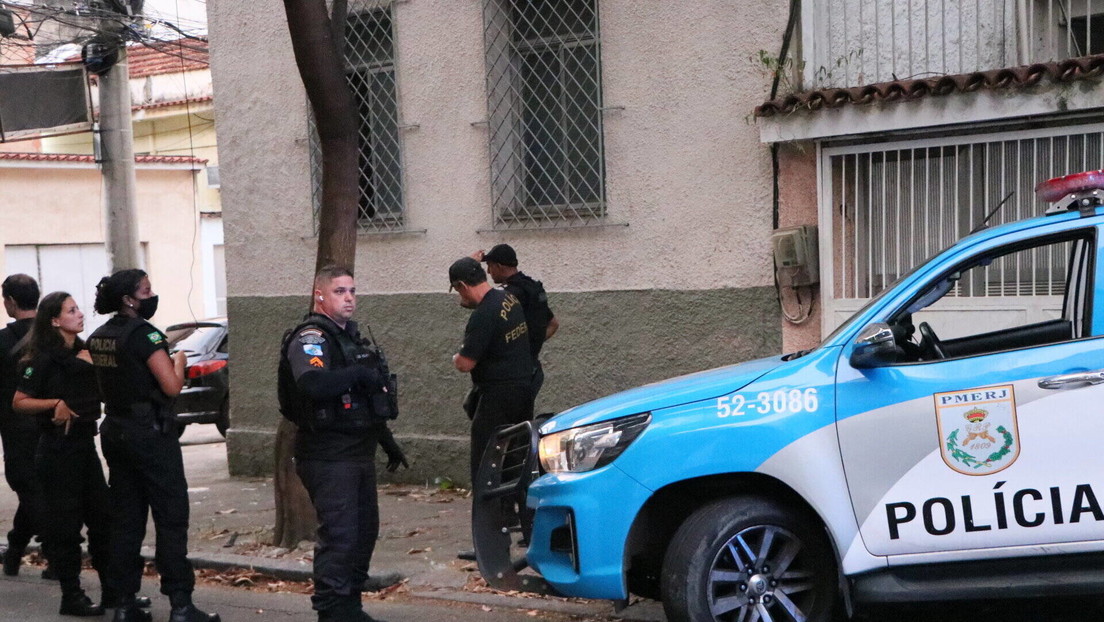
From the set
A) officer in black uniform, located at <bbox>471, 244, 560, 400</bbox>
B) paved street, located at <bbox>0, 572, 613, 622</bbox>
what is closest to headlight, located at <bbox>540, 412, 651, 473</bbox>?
paved street, located at <bbox>0, 572, 613, 622</bbox>

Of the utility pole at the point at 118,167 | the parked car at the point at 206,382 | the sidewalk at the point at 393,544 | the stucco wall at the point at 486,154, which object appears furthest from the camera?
the parked car at the point at 206,382

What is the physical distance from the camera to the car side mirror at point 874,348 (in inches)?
190

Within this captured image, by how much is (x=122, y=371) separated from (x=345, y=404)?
1.22 metres

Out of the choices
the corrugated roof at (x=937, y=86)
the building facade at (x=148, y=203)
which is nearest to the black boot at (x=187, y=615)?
the corrugated roof at (x=937, y=86)

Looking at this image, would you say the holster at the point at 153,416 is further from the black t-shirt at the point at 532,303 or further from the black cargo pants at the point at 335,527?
the black t-shirt at the point at 532,303

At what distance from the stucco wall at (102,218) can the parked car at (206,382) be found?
835 cm

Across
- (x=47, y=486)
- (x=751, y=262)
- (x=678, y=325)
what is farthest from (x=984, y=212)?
(x=47, y=486)

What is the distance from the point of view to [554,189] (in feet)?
32.2

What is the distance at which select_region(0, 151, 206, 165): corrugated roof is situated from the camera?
2250cm

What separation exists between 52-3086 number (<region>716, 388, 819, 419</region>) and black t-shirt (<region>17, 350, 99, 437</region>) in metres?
3.60

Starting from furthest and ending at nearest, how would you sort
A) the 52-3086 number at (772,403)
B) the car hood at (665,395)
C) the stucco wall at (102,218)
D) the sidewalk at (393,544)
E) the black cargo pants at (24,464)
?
the stucco wall at (102,218) → the black cargo pants at (24,464) → the sidewalk at (393,544) → the car hood at (665,395) → the 52-3086 number at (772,403)

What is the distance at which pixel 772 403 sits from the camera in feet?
16.4

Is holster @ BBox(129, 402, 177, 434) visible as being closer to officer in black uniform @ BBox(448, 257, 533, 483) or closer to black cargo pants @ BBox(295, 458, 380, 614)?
black cargo pants @ BBox(295, 458, 380, 614)

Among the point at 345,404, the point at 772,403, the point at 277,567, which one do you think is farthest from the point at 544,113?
the point at 772,403
